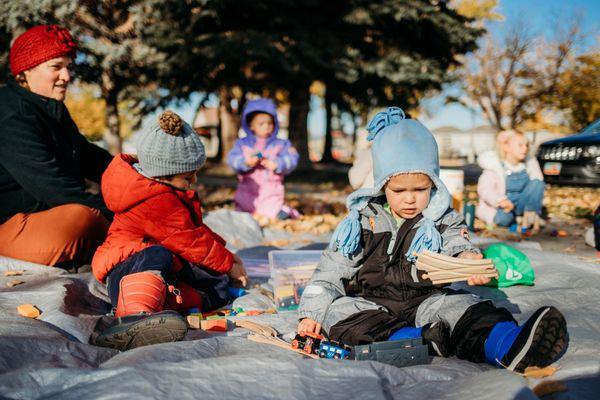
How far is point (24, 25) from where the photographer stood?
7.24 meters

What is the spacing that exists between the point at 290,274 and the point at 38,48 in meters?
2.10

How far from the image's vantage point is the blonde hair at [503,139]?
5961 millimetres

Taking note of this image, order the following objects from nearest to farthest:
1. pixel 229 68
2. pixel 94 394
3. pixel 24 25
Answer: pixel 94 394 < pixel 24 25 < pixel 229 68

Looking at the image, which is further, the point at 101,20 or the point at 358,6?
the point at 358,6

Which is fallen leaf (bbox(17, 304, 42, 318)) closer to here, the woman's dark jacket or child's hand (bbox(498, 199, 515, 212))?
the woman's dark jacket

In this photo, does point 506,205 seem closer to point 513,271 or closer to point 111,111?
point 513,271

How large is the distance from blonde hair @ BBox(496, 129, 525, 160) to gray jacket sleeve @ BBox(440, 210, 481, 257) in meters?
3.84

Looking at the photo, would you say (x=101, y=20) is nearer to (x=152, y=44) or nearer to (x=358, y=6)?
(x=152, y=44)

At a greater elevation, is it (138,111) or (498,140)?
(138,111)

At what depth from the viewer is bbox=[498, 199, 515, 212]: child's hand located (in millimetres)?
5777

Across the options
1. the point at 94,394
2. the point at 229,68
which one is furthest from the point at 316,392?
the point at 229,68

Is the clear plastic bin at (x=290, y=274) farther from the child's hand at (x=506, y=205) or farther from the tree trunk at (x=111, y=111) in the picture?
the tree trunk at (x=111, y=111)

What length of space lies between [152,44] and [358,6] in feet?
15.0

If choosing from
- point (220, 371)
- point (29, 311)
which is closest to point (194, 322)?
point (29, 311)
